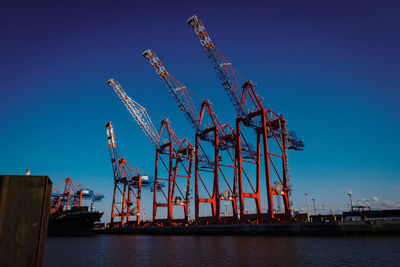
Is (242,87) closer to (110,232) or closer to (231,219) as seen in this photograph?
(231,219)

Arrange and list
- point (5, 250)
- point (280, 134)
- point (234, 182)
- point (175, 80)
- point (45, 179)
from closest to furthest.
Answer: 1. point (5, 250)
2. point (45, 179)
3. point (280, 134)
4. point (234, 182)
5. point (175, 80)

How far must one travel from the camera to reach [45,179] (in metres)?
4.32

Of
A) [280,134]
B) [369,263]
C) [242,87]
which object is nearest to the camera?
[369,263]

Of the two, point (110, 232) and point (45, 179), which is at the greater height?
point (45, 179)

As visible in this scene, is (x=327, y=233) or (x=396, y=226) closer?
(x=396, y=226)

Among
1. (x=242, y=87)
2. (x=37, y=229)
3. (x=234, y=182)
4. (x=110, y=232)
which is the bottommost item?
(x=110, y=232)

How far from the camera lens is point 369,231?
32969 mm

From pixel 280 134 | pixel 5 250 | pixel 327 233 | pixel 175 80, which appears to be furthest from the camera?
pixel 175 80

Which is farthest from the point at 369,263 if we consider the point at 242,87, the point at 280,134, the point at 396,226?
the point at 242,87

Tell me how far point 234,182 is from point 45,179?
55.6m

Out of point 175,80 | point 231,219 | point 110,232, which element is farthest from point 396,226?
point 110,232

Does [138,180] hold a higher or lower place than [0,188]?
higher

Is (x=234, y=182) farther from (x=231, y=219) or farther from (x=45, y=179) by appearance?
(x=45, y=179)

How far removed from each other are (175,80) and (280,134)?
31765mm
